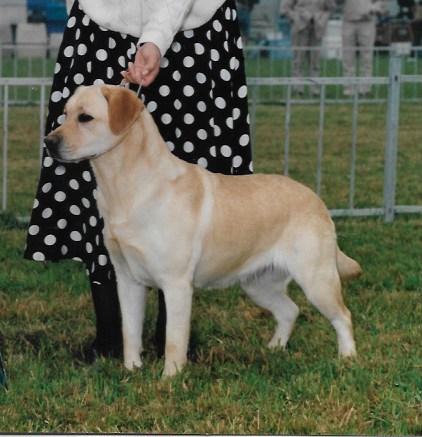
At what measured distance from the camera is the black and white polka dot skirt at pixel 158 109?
461 cm

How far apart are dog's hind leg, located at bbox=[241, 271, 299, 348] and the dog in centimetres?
15

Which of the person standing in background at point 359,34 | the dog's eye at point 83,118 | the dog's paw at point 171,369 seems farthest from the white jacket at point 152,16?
the person standing in background at point 359,34

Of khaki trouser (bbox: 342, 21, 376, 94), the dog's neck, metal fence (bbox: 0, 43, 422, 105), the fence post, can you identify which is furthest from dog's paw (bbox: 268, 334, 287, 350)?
khaki trouser (bbox: 342, 21, 376, 94)

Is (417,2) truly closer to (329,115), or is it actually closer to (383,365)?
(329,115)

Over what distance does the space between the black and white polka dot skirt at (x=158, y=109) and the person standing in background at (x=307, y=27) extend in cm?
1256

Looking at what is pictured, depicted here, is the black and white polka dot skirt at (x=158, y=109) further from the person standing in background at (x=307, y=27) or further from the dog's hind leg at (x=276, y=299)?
the person standing in background at (x=307, y=27)

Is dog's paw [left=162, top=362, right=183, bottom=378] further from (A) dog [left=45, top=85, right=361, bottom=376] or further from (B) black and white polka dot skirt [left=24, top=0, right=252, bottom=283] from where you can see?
(B) black and white polka dot skirt [left=24, top=0, right=252, bottom=283]

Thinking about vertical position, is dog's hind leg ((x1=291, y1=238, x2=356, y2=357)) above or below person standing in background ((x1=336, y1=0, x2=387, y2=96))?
below

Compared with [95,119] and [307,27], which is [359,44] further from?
[95,119]

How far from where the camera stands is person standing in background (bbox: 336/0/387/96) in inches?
687

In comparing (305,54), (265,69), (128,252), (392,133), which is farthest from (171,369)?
(265,69)

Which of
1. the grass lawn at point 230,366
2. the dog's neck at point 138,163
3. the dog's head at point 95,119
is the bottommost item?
the grass lawn at point 230,366

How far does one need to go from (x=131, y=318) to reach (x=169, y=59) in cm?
100

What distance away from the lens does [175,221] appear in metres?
4.20
